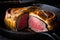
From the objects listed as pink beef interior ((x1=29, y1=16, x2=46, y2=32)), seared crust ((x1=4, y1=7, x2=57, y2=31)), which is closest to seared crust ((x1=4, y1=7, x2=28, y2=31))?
seared crust ((x1=4, y1=7, x2=57, y2=31))

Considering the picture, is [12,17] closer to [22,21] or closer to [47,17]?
[22,21]

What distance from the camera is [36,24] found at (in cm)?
104

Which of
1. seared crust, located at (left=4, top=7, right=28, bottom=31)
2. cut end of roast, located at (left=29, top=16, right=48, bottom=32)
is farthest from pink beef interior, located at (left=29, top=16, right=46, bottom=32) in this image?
seared crust, located at (left=4, top=7, right=28, bottom=31)

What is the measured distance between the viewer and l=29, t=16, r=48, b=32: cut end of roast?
95 centimetres

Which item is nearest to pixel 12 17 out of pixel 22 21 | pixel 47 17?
pixel 22 21

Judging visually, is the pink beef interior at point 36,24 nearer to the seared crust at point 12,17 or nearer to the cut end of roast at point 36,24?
the cut end of roast at point 36,24

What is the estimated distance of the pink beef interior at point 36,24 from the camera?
3.14ft

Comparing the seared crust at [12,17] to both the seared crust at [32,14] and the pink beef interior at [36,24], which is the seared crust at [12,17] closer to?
the seared crust at [32,14]

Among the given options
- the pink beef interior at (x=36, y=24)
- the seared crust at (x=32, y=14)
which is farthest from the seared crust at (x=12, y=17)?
the pink beef interior at (x=36, y=24)

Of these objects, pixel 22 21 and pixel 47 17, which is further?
pixel 22 21

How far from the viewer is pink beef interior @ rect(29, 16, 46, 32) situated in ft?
3.14

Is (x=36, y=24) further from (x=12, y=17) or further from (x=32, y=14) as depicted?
(x=12, y=17)

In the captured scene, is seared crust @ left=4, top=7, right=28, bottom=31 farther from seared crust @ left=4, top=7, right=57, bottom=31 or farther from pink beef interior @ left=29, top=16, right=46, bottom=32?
pink beef interior @ left=29, top=16, right=46, bottom=32

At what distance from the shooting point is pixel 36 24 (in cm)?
104
